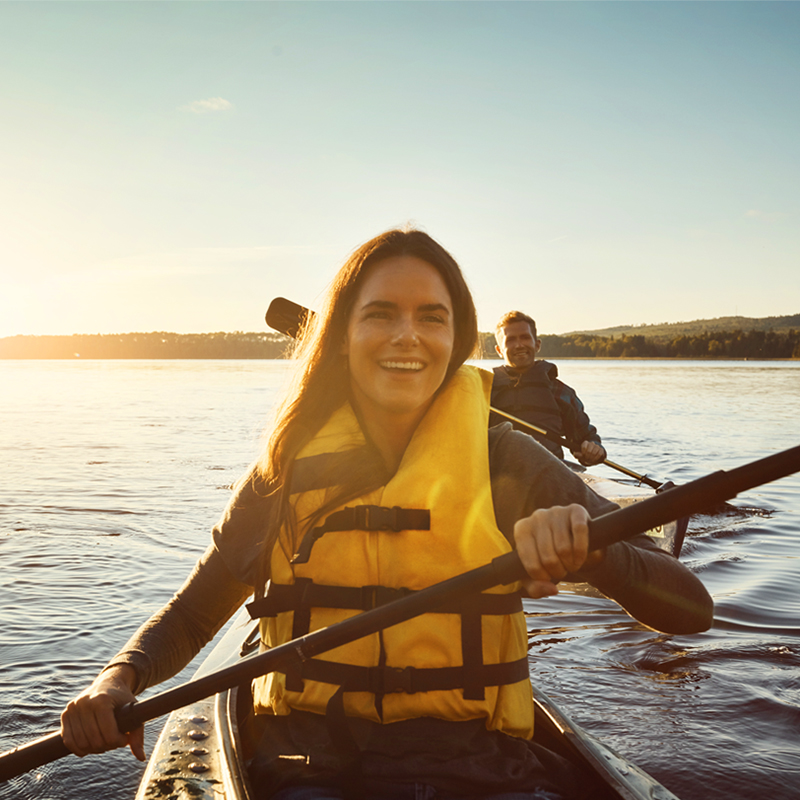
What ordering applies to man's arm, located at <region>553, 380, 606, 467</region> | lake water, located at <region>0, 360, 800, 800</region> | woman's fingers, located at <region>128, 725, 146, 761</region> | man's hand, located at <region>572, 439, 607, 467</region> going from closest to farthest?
woman's fingers, located at <region>128, 725, 146, 761</region> < lake water, located at <region>0, 360, 800, 800</region> < man's hand, located at <region>572, 439, 607, 467</region> < man's arm, located at <region>553, 380, 606, 467</region>

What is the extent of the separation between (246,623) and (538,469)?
2162 mm

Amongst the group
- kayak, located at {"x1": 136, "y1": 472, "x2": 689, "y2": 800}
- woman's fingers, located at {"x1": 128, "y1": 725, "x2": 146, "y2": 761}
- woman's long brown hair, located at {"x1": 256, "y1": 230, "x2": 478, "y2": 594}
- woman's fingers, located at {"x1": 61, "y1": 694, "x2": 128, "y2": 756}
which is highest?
woman's long brown hair, located at {"x1": 256, "y1": 230, "x2": 478, "y2": 594}

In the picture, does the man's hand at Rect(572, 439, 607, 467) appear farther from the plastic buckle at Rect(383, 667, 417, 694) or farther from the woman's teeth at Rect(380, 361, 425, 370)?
the plastic buckle at Rect(383, 667, 417, 694)

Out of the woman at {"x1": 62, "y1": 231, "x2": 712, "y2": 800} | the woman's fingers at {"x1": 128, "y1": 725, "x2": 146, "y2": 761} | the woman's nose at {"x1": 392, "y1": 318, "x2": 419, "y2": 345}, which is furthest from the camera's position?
the woman's nose at {"x1": 392, "y1": 318, "x2": 419, "y2": 345}

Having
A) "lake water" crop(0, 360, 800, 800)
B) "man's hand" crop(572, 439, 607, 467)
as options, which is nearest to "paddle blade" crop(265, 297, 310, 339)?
"lake water" crop(0, 360, 800, 800)

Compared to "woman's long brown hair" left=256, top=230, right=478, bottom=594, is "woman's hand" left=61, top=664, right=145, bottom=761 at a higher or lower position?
lower

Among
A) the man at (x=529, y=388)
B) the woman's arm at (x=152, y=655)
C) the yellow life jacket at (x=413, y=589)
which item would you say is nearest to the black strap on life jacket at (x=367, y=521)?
the yellow life jacket at (x=413, y=589)

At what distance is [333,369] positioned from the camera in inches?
86.4

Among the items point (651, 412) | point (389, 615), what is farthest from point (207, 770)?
point (651, 412)

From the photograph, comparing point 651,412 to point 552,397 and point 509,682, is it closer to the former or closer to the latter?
point 552,397

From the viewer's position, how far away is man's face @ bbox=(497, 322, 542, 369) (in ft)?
24.2

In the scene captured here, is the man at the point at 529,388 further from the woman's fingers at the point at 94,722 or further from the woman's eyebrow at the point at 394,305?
the woman's fingers at the point at 94,722

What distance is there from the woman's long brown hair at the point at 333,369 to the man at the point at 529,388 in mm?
5278

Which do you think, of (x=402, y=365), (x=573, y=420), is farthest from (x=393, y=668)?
(x=573, y=420)
